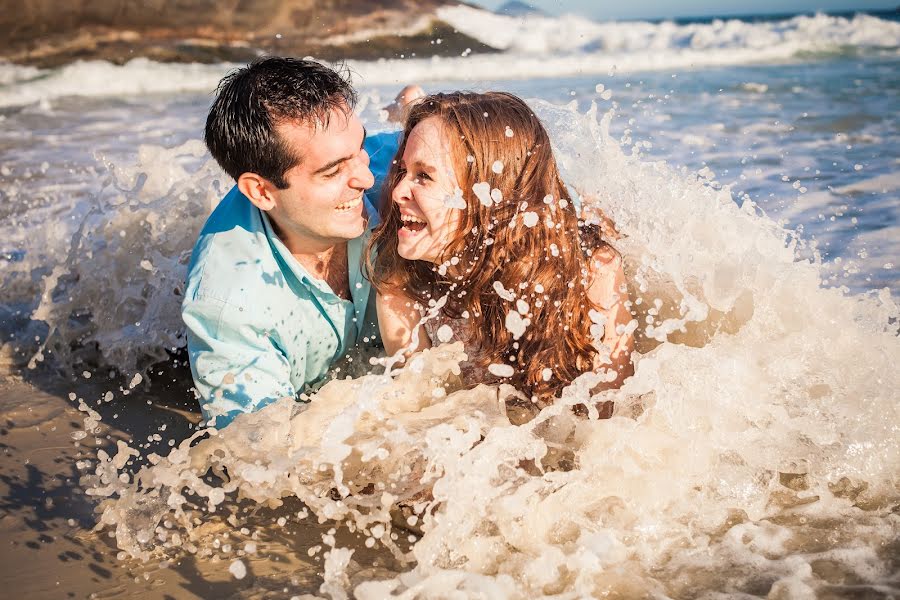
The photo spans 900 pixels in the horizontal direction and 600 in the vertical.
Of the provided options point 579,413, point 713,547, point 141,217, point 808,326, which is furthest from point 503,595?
point 141,217

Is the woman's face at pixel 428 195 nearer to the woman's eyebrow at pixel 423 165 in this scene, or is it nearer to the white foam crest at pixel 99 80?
the woman's eyebrow at pixel 423 165

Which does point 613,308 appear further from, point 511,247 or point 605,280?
point 511,247

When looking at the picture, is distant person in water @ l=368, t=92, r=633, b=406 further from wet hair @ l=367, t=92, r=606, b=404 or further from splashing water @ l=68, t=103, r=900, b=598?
splashing water @ l=68, t=103, r=900, b=598

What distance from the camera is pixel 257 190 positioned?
3.63m

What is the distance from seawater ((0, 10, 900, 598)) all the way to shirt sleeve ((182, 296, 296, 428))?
0.68 ft

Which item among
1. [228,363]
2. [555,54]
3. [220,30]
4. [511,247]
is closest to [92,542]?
[228,363]

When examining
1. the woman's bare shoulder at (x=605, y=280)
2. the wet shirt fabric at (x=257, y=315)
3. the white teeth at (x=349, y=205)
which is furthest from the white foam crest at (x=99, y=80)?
the woman's bare shoulder at (x=605, y=280)

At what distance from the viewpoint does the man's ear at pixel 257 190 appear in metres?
3.60

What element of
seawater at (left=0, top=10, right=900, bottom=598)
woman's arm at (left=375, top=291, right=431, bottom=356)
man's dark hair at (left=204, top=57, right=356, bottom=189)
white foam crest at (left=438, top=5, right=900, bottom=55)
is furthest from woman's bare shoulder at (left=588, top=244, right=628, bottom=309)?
white foam crest at (left=438, top=5, right=900, bottom=55)

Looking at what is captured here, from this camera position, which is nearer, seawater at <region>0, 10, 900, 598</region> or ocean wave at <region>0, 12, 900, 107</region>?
seawater at <region>0, 10, 900, 598</region>

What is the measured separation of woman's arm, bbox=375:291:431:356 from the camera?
367cm

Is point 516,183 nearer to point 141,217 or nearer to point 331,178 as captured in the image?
point 331,178

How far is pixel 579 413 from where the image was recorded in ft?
11.1

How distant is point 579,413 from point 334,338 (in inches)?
46.6
